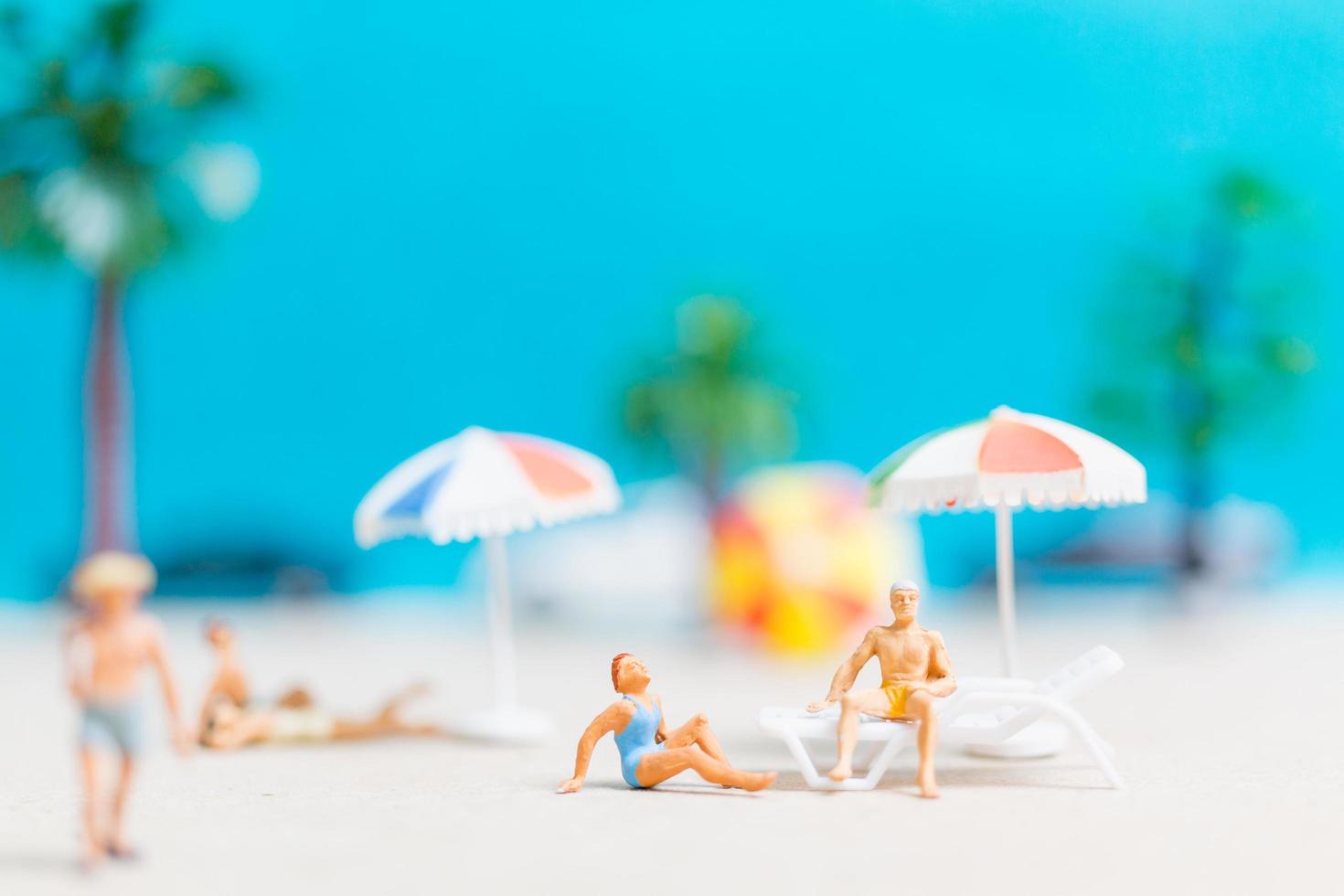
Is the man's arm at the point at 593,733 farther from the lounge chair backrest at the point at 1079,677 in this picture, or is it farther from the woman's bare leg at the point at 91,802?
the woman's bare leg at the point at 91,802

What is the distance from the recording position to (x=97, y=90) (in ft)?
52.1

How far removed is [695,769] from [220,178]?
1191 cm

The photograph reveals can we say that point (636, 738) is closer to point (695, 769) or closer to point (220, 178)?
point (695, 769)

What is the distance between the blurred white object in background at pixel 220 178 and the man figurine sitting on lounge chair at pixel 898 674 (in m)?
11.8

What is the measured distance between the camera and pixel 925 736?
6820mm

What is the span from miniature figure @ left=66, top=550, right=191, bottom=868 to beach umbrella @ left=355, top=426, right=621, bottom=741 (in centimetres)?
301

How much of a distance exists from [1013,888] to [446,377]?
14.0 metres

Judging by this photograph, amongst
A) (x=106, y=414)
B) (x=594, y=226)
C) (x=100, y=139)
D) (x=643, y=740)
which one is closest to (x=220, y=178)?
(x=100, y=139)

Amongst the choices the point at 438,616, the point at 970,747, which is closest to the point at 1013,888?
the point at 970,747

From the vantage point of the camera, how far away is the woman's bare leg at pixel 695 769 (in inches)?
269

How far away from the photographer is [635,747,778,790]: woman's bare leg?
22.4ft

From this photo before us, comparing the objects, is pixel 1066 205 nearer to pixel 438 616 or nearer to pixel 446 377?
pixel 446 377

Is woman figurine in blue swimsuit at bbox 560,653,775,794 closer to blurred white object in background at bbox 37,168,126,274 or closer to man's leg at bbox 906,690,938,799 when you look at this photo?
man's leg at bbox 906,690,938,799

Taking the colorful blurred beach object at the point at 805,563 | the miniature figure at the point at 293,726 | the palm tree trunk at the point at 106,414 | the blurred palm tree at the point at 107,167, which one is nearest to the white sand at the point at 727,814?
the miniature figure at the point at 293,726
